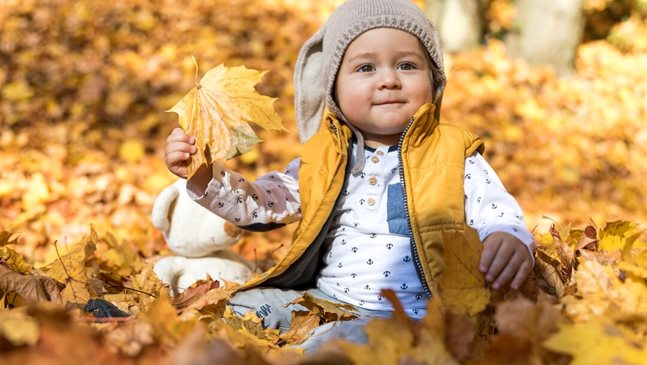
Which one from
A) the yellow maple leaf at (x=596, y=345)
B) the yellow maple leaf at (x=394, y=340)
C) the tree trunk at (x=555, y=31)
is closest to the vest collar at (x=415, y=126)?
the yellow maple leaf at (x=394, y=340)

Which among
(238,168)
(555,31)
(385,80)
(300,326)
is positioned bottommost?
(238,168)

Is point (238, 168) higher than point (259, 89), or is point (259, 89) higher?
point (259, 89)

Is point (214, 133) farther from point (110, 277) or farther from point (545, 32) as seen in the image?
point (545, 32)

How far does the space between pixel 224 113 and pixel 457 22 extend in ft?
22.4

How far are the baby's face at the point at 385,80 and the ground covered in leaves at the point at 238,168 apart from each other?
64 cm

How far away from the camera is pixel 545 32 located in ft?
26.2

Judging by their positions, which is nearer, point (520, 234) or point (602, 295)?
point (602, 295)

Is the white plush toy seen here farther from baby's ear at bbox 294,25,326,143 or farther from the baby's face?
the baby's face

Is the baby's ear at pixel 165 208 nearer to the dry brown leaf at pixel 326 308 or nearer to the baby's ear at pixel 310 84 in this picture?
the baby's ear at pixel 310 84

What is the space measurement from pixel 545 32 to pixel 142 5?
4.48 meters

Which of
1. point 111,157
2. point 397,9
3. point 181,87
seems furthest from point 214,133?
point 181,87

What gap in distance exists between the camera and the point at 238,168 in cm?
487

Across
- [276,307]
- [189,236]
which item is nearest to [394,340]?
[276,307]

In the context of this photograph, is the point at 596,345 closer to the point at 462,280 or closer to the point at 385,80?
the point at 462,280
